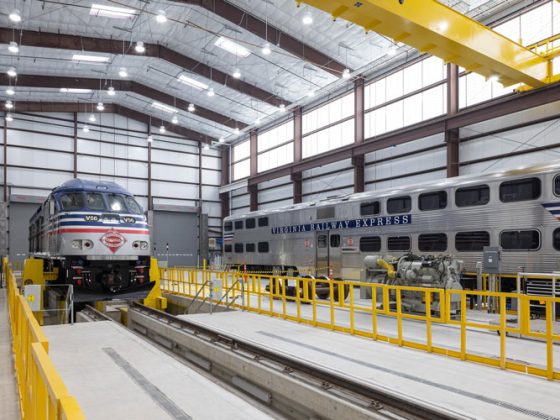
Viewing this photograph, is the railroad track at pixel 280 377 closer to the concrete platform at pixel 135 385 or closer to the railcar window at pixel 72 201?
the concrete platform at pixel 135 385

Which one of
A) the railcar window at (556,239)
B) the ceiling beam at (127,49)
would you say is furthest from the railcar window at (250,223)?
the railcar window at (556,239)

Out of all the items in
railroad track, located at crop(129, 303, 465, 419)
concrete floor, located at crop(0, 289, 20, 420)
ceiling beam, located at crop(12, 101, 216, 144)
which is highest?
ceiling beam, located at crop(12, 101, 216, 144)

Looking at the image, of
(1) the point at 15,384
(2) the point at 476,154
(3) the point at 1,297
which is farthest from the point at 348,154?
(1) the point at 15,384

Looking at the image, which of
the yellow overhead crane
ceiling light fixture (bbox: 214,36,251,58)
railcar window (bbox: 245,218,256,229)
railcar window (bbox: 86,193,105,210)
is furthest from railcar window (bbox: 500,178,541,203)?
ceiling light fixture (bbox: 214,36,251,58)

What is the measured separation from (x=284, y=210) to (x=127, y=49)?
1164 centimetres

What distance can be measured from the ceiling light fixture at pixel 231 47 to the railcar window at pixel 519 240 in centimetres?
1571

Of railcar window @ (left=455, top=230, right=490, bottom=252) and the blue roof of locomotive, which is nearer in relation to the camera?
railcar window @ (left=455, top=230, right=490, bottom=252)

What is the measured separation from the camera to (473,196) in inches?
531

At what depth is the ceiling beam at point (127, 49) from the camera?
21203 millimetres

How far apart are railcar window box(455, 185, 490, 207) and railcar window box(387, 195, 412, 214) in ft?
5.85

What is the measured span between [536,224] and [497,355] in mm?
6054

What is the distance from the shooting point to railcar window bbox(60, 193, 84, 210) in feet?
41.5

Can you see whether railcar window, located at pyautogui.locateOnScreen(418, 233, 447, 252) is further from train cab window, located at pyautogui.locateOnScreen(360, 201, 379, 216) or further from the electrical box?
the electrical box

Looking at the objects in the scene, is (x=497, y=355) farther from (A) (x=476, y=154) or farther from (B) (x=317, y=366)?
(A) (x=476, y=154)
